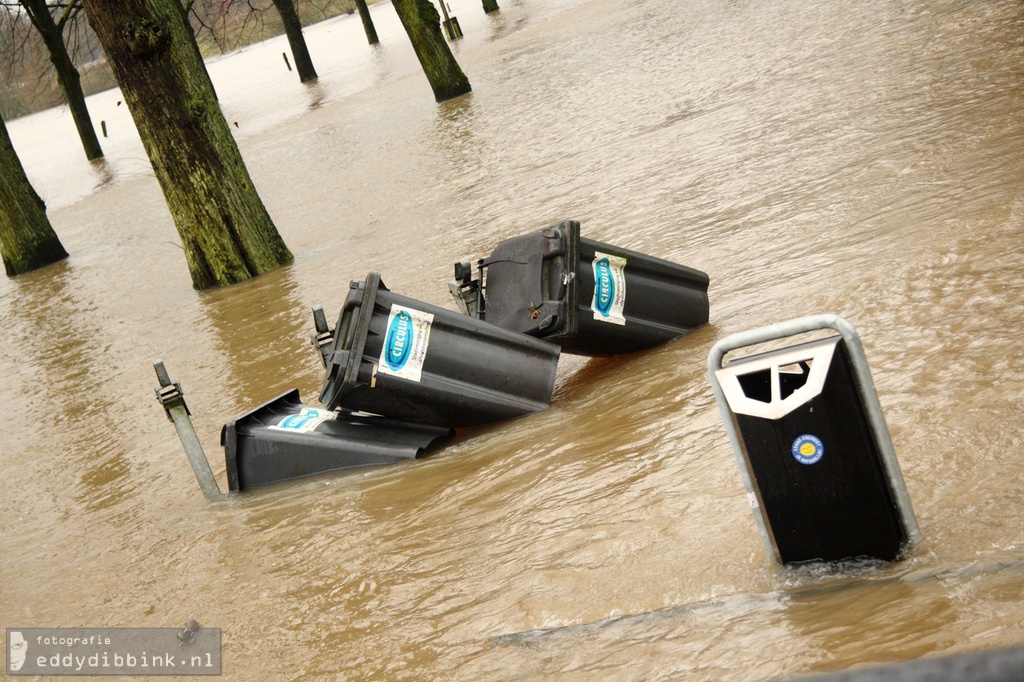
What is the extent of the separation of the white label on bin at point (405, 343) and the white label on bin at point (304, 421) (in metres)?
0.64

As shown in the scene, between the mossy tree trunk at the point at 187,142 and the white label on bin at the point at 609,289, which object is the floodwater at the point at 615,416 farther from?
the mossy tree trunk at the point at 187,142

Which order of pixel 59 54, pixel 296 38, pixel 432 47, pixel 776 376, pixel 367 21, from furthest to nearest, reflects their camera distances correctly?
pixel 367 21 → pixel 296 38 → pixel 59 54 → pixel 432 47 → pixel 776 376

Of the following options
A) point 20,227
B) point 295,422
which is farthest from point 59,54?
point 295,422

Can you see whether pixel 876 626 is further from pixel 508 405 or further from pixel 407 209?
pixel 407 209

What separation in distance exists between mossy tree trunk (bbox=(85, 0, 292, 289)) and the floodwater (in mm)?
498

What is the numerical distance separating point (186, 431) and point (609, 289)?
245 centimetres

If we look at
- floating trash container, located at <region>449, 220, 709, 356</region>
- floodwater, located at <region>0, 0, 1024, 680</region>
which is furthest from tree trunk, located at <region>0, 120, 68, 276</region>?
floating trash container, located at <region>449, 220, 709, 356</region>

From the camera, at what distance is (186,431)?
589 cm

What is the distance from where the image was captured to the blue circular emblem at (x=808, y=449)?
3.19 m

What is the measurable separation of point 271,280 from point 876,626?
10087 millimetres

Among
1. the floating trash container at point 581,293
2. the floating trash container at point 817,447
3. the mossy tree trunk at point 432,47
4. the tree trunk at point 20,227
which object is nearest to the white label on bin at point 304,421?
the floating trash container at point 581,293

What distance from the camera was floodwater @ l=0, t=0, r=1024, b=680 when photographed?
11.3ft

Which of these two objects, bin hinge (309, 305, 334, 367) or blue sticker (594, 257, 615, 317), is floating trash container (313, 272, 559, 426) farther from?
blue sticker (594, 257, 615, 317)

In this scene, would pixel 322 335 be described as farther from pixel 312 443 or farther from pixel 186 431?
pixel 186 431
